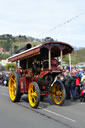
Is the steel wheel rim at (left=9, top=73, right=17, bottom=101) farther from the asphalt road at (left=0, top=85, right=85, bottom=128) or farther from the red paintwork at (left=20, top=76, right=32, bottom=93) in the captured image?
Answer: the asphalt road at (left=0, top=85, right=85, bottom=128)

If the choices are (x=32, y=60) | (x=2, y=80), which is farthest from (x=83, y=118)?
(x=2, y=80)

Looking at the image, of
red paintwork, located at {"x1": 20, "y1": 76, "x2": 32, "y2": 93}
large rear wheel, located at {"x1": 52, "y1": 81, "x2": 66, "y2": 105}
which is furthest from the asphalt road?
red paintwork, located at {"x1": 20, "y1": 76, "x2": 32, "y2": 93}

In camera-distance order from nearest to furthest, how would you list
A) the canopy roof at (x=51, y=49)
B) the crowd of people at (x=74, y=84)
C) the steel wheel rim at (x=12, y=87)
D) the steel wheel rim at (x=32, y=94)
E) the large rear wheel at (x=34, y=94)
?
the large rear wheel at (x=34, y=94) < the canopy roof at (x=51, y=49) < the steel wheel rim at (x=32, y=94) < the steel wheel rim at (x=12, y=87) < the crowd of people at (x=74, y=84)

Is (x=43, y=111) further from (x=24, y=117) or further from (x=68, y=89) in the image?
(x=68, y=89)

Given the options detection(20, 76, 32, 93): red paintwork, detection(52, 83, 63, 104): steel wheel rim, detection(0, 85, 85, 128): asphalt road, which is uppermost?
detection(20, 76, 32, 93): red paintwork

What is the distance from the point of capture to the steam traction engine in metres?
8.30

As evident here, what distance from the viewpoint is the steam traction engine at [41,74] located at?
27.2ft

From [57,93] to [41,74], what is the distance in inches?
46.6

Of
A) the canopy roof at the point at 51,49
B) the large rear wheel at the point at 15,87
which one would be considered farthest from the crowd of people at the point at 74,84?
the large rear wheel at the point at 15,87

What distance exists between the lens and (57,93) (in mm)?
9008

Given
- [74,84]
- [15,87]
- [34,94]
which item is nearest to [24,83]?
[15,87]

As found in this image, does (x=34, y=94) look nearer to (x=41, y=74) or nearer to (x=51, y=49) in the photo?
(x=41, y=74)

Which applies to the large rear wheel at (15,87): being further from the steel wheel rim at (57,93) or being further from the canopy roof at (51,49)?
the steel wheel rim at (57,93)

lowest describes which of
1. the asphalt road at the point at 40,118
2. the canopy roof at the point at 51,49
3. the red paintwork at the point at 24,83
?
the asphalt road at the point at 40,118
